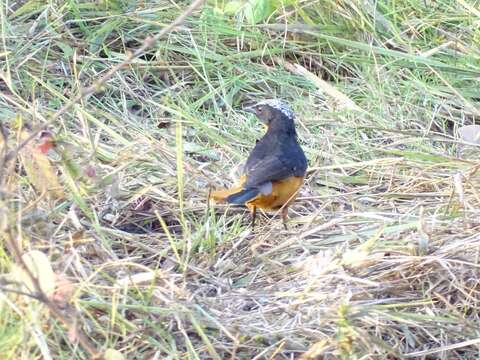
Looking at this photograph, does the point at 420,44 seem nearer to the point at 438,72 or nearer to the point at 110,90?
the point at 438,72

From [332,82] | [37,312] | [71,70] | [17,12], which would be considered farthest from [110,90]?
[37,312]

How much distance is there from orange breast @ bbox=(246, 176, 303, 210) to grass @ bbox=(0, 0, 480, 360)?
0.09 m

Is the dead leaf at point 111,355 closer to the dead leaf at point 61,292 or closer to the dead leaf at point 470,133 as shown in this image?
the dead leaf at point 61,292

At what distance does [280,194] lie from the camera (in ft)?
13.7

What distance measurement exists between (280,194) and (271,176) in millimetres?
75

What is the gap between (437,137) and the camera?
4852mm

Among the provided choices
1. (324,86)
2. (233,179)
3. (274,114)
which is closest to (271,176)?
(233,179)

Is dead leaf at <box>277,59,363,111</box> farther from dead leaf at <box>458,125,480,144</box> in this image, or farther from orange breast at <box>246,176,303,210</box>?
orange breast at <box>246,176,303,210</box>

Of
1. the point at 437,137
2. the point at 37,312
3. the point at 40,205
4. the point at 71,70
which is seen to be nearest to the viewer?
the point at 37,312

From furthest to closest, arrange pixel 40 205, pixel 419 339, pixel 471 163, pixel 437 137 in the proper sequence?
1. pixel 437 137
2. pixel 471 163
3. pixel 40 205
4. pixel 419 339

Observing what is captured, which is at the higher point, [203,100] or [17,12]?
[17,12]

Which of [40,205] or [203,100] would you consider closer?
[40,205]

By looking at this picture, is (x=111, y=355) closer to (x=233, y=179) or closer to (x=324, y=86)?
(x=233, y=179)

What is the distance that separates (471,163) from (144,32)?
1.74 meters
